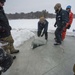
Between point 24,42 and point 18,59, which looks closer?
point 18,59

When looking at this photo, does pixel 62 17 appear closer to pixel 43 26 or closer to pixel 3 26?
pixel 43 26

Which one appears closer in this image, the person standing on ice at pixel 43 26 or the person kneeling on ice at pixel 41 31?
the person kneeling on ice at pixel 41 31

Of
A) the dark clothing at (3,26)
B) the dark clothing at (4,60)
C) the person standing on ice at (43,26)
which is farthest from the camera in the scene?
the person standing on ice at (43,26)

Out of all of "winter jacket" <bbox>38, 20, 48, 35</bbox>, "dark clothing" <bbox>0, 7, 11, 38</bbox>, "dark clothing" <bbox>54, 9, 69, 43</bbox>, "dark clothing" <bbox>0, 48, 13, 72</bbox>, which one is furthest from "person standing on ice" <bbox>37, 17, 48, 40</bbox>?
"dark clothing" <bbox>0, 48, 13, 72</bbox>

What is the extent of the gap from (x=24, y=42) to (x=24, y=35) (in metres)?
0.87

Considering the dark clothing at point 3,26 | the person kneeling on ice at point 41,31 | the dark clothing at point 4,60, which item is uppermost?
the dark clothing at point 3,26

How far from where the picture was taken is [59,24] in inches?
304

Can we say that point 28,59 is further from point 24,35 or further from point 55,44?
point 24,35

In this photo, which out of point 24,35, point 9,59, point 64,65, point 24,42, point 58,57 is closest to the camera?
point 9,59

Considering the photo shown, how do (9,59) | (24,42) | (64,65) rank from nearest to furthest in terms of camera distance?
(9,59) → (64,65) → (24,42)

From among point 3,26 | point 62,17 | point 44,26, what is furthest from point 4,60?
point 44,26

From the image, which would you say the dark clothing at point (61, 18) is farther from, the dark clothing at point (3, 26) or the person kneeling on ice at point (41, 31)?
the dark clothing at point (3, 26)

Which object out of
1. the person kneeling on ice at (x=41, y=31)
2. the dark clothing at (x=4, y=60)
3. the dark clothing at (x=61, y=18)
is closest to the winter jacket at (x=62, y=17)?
the dark clothing at (x=61, y=18)

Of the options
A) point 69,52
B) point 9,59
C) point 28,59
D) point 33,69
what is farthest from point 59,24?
point 9,59
